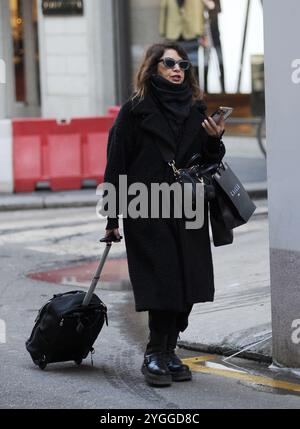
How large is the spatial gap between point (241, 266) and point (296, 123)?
3.71 m

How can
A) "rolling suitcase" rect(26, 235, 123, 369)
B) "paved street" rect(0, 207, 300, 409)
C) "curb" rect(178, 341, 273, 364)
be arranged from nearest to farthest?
"paved street" rect(0, 207, 300, 409) < "rolling suitcase" rect(26, 235, 123, 369) < "curb" rect(178, 341, 273, 364)

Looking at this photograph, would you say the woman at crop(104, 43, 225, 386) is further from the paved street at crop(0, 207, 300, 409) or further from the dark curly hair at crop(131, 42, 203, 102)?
the paved street at crop(0, 207, 300, 409)

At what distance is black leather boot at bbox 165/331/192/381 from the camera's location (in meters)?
6.34

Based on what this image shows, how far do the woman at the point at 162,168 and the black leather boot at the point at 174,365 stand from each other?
0.05 m

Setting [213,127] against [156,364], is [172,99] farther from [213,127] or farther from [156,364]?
[156,364]

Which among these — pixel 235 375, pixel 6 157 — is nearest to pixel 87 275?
pixel 235 375

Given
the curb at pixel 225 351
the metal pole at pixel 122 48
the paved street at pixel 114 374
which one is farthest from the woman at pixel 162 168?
the metal pole at pixel 122 48

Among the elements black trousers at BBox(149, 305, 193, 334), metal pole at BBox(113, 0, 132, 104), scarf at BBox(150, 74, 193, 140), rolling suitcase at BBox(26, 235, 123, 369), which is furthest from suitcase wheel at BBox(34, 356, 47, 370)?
metal pole at BBox(113, 0, 132, 104)

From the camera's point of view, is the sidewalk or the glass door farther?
the glass door

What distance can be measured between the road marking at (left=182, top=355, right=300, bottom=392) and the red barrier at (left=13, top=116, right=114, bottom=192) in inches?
337

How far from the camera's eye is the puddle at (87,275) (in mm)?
9523

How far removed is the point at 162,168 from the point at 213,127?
37 centimetres
